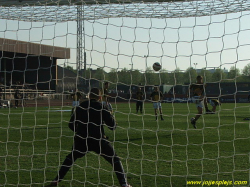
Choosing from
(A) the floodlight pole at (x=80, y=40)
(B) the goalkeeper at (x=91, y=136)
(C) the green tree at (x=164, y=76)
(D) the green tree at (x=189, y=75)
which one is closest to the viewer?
(B) the goalkeeper at (x=91, y=136)

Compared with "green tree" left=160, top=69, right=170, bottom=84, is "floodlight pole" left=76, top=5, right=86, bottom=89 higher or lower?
higher

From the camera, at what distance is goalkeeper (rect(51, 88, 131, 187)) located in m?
5.68

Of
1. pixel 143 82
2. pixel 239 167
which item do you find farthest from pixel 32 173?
pixel 239 167

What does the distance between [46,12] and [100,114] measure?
240cm

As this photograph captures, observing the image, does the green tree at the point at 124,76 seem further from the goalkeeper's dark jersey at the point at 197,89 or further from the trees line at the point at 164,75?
the goalkeeper's dark jersey at the point at 197,89

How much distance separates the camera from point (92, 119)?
19.1ft

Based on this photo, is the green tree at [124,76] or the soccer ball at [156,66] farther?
the green tree at [124,76]

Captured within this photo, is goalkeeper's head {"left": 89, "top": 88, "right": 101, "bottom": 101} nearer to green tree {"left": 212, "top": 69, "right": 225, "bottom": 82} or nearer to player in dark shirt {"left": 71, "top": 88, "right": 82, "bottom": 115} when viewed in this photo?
player in dark shirt {"left": 71, "top": 88, "right": 82, "bottom": 115}

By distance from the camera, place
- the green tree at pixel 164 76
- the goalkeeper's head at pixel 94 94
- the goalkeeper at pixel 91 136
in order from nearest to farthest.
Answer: the goalkeeper at pixel 91 136
the goalkeeper's head at pixel 94 94
the green tree at pixel 164 76

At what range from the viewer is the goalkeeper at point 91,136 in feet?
18.6

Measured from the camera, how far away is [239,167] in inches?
271

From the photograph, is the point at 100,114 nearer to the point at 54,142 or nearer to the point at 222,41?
the point at 222,41

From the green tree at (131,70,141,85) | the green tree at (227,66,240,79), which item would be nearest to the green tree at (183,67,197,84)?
the green tree at (227,66,240,79)

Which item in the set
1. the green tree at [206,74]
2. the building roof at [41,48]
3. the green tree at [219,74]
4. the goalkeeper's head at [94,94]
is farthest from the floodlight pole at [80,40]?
the green tree at [219,74]
